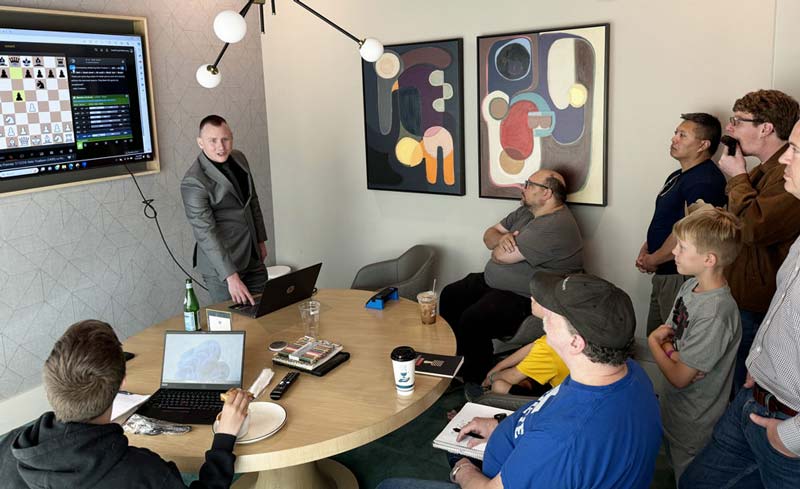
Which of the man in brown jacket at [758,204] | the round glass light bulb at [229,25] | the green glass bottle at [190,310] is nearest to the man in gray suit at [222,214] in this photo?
the green glass bottle at [190,310]

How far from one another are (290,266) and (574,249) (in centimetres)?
253

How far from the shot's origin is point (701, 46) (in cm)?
356

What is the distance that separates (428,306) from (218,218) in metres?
1.50

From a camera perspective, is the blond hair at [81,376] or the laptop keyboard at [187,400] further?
the laptop keyboard at [187,400]

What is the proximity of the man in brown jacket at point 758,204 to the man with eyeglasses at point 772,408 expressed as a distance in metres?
0.70

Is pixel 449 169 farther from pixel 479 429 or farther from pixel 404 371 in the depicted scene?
pixel 479 429

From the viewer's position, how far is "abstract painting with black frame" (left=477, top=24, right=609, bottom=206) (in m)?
3.88

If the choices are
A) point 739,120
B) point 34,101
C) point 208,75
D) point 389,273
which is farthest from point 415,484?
point 34,101

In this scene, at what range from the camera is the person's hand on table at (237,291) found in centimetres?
345

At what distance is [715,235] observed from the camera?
2.40 m

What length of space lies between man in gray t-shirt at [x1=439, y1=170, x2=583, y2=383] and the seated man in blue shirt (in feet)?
6.59

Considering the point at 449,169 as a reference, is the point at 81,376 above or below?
below

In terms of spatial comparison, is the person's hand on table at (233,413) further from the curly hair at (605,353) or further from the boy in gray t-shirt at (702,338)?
the boy in gray t-shirt at (702,338)

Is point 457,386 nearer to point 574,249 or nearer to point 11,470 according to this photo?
point 574,249
